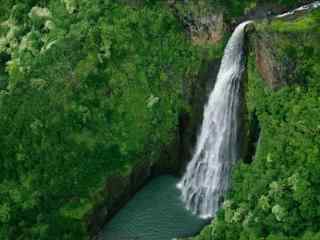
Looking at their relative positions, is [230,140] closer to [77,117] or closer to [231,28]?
[231,28]

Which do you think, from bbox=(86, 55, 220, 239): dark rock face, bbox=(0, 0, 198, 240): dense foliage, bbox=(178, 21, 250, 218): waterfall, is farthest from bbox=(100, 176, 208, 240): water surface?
bbox=(0, 0, 198, 240): dense foliage

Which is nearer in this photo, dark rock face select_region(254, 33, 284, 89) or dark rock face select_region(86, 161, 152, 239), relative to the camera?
dark rock face select_region(254, 33, 284, 89)

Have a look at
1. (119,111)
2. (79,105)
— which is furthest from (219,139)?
(79,105)

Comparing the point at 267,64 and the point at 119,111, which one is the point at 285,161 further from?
the point at 119,111

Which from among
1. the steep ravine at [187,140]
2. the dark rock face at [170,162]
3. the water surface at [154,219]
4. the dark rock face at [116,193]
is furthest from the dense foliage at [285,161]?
the dark rock face at [116,193]

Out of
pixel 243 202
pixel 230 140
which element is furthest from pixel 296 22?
pixel 243 202

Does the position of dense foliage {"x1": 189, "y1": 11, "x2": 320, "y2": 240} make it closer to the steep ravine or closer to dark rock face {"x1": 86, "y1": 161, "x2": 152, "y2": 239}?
the steep ravine
